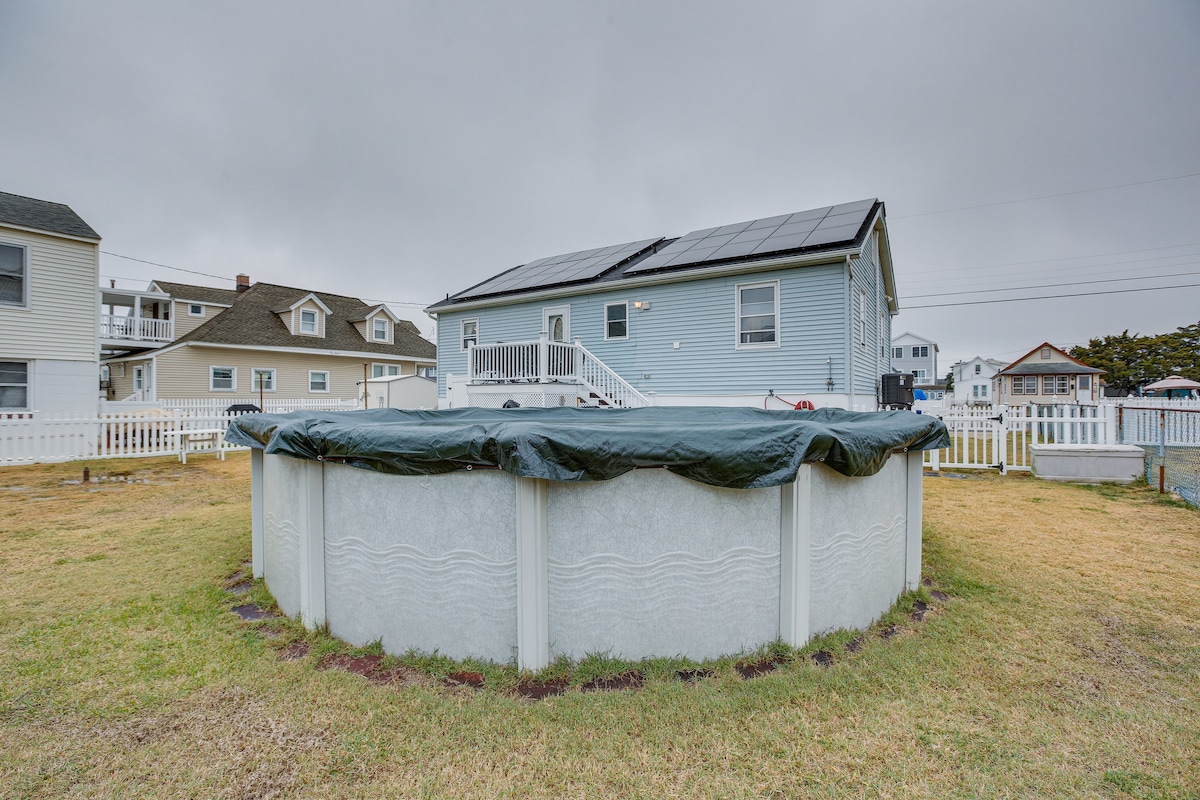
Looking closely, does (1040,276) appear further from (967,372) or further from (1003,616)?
(1003,616)

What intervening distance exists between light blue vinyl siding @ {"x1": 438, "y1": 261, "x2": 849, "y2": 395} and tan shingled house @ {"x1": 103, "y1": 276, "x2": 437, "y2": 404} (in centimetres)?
1058

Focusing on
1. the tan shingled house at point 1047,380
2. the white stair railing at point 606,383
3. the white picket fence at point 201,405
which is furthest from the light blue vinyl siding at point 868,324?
the tan shingled house at point 1047,380

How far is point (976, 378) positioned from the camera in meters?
51.2

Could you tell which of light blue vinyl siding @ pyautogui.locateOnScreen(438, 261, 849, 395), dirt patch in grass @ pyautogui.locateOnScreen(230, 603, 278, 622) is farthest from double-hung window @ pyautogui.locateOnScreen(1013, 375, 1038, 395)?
dirt patch in grass @ pyautogui.locateOnScreen(230, 603, 278, 622)

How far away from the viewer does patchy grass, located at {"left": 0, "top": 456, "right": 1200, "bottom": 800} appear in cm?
179

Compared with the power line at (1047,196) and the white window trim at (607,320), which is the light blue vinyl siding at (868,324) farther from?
the power line at (1047,196)

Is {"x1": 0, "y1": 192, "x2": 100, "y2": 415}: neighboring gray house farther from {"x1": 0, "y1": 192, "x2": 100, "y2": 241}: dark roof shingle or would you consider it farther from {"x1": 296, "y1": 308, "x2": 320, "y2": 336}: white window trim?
{"x1": 296, "y1": 308, "x2": 320, "y2": 336}: white window trim

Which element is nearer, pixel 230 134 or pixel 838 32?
pixel 838 32

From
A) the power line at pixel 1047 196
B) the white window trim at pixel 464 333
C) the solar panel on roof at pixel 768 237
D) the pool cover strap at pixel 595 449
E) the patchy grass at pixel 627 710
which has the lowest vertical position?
the patchy grass at pixel 627 710

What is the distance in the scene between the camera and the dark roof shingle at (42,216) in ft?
38.4

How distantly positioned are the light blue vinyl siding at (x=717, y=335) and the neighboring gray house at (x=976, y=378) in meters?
47.1

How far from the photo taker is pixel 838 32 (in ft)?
36.6

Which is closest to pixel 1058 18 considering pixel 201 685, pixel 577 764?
pixel 577 764

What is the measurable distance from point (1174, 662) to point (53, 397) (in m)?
19.4
